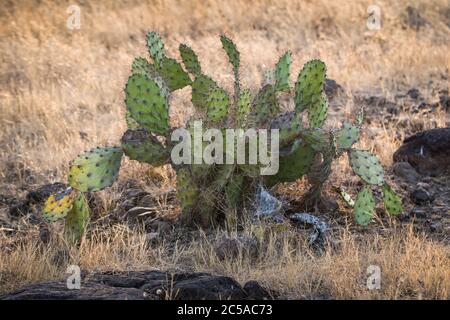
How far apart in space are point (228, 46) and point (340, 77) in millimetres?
3928

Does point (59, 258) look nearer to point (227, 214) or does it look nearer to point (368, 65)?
point (227, 214)

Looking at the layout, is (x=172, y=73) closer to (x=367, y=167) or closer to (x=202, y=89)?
(x=202, y=89)

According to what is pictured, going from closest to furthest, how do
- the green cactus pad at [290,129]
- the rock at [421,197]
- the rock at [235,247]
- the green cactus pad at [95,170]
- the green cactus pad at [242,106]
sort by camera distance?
the rock at [235,247] < the green cactus pad at [95,170] < the green cactus pad at [242,106] < the green cactus pad at [290,129] < the rock at [421,197]

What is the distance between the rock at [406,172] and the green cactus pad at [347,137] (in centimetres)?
113

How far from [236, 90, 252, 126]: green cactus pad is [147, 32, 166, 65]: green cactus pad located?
84cm

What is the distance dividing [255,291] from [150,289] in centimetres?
58

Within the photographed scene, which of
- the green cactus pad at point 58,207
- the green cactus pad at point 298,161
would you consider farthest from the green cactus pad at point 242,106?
the green cactus pad at point 58,207

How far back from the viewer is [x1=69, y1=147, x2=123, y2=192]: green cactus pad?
493 cm

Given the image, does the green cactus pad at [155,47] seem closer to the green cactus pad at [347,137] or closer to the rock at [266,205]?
the rock at [266,205]

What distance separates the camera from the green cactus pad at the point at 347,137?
5219 millimetres

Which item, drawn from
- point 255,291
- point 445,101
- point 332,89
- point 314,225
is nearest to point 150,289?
point 255,291

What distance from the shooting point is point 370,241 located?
4957mm

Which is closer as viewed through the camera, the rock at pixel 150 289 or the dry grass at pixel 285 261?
the rock at pixel 150 289

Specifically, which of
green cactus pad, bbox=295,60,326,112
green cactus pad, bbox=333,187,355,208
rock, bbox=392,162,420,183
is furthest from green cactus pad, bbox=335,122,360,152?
rock, bbox=392,162,420,183
